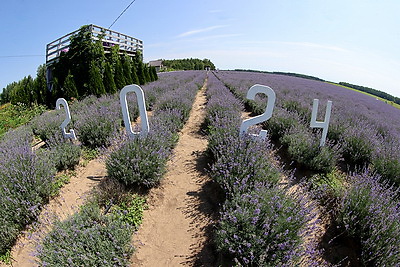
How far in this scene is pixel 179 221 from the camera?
2.60 m

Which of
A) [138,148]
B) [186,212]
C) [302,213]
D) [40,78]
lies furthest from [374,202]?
[40,78]

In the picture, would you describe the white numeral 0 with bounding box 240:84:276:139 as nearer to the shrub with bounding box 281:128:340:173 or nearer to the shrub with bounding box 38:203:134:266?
the shrub with bounding box 281:128:340:173

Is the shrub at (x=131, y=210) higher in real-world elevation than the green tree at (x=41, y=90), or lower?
lower

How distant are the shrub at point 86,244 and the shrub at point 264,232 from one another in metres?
0.98

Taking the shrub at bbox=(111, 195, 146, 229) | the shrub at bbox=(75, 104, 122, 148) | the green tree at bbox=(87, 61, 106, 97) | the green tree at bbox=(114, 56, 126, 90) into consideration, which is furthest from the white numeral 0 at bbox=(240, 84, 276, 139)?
the green tree at bbox=(114, 56, 126, 90)

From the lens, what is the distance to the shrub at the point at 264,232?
169 centimetres

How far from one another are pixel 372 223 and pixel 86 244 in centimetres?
281

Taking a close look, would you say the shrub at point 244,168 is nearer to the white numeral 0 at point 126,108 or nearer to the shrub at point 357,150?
the white numeral 0 at point 126,108

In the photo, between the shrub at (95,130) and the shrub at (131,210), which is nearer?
the shrub at (131,210)

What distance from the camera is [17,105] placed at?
32.5 feet

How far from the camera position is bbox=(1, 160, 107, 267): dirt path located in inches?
83.3

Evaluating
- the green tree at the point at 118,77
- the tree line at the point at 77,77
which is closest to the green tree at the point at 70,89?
the tree line at the point at 77,77

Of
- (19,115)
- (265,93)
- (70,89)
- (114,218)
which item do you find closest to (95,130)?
(114,218)

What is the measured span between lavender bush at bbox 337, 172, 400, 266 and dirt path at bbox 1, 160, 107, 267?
3019 millimetres
